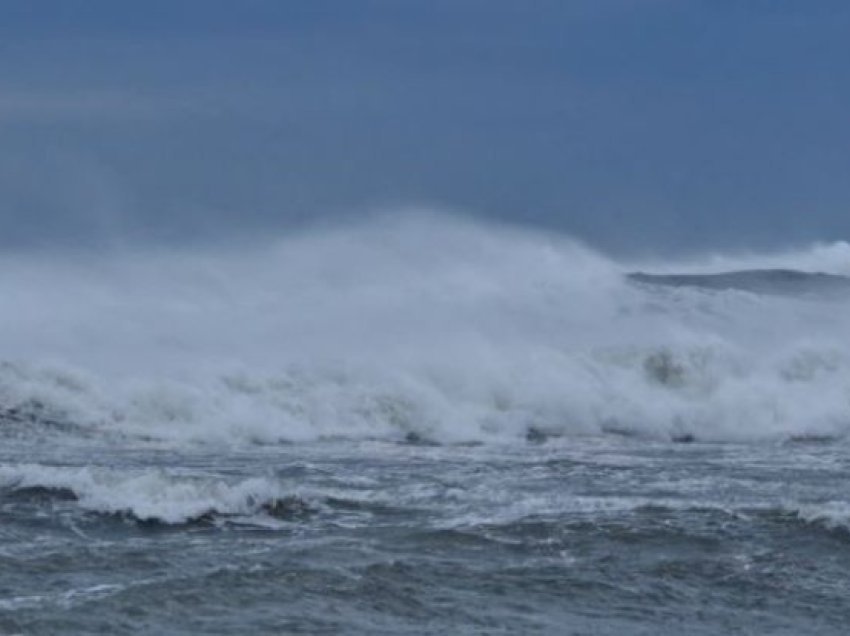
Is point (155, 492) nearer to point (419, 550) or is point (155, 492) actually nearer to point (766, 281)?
point (419, 550)

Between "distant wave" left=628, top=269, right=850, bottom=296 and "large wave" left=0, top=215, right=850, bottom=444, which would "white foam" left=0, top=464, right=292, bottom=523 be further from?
"distant wave" left=628, top=269, right=850, bottom=296

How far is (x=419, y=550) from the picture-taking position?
1427 cm

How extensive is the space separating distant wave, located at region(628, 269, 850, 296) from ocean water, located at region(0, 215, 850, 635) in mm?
713

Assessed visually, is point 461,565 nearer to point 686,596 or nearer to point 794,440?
point 686,596

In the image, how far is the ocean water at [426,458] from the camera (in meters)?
12.8

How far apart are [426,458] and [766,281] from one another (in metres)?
24.7

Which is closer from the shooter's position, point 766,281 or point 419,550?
point 419,550

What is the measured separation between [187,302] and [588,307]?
7.34m

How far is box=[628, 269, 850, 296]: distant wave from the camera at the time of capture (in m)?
41.7

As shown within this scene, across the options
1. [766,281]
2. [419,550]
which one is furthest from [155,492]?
[766,281]

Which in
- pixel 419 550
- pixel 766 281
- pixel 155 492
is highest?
pixel 766 281

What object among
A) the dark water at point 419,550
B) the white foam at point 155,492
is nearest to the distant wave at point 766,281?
the dark water at point 419,550

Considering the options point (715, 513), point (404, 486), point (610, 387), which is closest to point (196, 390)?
point (610, 387)

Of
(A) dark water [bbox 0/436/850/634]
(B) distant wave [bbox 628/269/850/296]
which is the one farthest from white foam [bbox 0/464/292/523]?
(B) distant wave [bbox 628/269/850/296]
